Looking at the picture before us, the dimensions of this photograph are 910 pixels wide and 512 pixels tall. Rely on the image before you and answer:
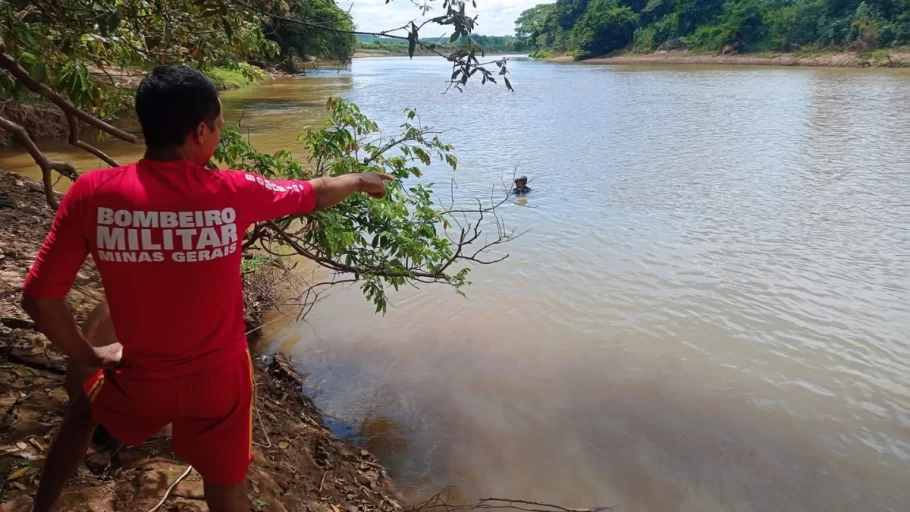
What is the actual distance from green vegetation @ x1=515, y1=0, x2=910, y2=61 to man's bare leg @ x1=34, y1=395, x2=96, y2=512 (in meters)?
33.0

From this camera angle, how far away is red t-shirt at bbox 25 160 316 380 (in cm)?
155

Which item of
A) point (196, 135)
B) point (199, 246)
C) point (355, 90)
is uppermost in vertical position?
point (196, 135)

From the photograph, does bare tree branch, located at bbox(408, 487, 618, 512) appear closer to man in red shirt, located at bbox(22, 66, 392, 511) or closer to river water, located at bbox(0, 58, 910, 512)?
river water, located at bbox(0, 58, 910, 512)

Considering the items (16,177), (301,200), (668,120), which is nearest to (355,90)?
(668,120)

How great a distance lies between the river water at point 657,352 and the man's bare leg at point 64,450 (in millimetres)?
2296

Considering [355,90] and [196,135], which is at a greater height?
[196,135]

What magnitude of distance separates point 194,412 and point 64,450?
0.49m

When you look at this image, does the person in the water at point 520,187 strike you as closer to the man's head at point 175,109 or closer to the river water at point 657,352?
the river water at point 657,352

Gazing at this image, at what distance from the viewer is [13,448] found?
2443 mm

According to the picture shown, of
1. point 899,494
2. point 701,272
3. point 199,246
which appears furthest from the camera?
point 701,272

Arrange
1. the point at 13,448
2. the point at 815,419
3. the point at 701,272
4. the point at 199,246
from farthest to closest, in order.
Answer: the point at 701,272
the point at 815,419
the point at 13,448
the point at 199,246

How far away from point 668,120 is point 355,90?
18348mm

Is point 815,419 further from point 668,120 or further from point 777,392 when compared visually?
point 668,120

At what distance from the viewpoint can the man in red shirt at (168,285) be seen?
1564mm
